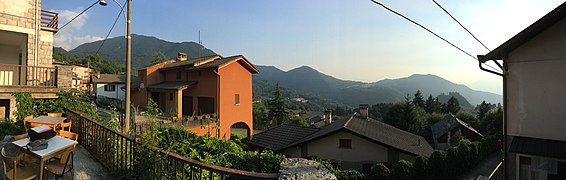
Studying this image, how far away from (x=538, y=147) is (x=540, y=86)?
1424 millimetres

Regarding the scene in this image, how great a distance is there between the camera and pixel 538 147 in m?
5.74

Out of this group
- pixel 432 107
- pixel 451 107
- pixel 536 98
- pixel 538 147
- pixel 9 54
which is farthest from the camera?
pixel 432 107

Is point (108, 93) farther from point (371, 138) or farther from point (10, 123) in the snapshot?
point (371, 138)

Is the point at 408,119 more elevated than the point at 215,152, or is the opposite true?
the point at 215,152

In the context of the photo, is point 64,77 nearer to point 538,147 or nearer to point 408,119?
point 538,147

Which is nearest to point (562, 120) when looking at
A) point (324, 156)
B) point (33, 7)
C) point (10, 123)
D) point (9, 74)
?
point (324, 156)

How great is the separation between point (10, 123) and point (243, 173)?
1016 cm

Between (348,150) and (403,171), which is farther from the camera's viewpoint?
(348,150)

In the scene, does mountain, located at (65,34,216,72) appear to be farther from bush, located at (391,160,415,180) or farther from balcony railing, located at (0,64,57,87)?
bush, located at (391,160,415,180)

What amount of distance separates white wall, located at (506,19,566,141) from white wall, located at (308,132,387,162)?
7.65 metres

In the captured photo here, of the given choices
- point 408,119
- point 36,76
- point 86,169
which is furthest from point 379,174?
point 408,119

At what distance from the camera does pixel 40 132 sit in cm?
434

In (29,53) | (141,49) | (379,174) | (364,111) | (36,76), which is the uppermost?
(141,49)

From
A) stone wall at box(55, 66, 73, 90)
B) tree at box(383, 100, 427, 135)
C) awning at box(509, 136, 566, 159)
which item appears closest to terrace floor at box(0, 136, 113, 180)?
stone wall at box(55, 66, 73, 90)
